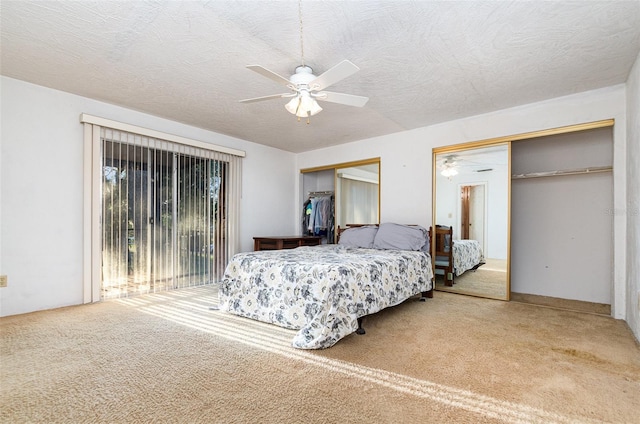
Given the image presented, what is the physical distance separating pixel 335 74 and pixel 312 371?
79.9 inches

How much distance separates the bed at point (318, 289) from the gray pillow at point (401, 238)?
271mm

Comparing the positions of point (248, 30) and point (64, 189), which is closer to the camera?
point (248, 30)

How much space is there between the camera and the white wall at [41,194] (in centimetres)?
305

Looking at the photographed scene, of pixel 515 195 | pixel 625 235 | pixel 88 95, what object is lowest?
pixel 625 235

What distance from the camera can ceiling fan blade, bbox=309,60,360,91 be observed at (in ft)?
6.65

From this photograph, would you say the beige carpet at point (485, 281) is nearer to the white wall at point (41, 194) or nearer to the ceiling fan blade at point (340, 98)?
the ceiling fan blade at point (340, 98)

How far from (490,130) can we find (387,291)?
264 cm

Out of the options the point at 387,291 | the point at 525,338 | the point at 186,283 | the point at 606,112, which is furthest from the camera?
the point at 186,283

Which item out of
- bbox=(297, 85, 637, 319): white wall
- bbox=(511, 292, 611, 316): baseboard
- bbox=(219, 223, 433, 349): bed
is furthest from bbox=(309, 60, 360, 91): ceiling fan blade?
bbox=(511, 292, 611, 316): baseboard

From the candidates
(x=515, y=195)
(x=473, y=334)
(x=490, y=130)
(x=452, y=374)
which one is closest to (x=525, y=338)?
(x=473, y=334)

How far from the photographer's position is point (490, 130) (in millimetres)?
4023

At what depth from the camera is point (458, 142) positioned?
4.30 metres

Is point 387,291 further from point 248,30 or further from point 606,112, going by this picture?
point 606,112

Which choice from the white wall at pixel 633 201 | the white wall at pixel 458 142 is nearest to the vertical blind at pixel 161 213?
the white wall at pixel 458 142
